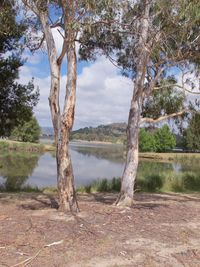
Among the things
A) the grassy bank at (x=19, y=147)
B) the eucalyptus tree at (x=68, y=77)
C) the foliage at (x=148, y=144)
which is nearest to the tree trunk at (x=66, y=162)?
the eucalyptus tree at (x=68, y=77)

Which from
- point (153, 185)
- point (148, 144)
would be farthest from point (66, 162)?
point (148, 144)

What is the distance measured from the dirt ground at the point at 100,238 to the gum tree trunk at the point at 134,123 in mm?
571

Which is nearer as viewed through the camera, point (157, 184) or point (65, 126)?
point (65, 126)

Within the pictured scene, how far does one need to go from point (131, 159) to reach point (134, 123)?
70 cm

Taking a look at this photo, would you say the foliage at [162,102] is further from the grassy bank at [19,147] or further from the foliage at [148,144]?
the foliage at [148,144]

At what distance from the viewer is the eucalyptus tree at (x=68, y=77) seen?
7.27 metres

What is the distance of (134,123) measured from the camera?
28.0ft

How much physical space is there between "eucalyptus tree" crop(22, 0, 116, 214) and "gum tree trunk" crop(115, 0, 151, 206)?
121 centimetres

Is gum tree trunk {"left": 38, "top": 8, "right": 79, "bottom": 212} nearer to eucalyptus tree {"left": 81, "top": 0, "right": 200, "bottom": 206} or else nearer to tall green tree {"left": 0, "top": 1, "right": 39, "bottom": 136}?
eucalyptus tree {"left": 81, "top": 0, "right": 200, "bottom": 206}

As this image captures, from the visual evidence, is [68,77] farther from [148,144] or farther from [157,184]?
[148,144]

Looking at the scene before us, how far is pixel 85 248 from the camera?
17.1ft

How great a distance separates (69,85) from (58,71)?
0.36 m

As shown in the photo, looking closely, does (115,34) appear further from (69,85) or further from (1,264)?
(1,264)

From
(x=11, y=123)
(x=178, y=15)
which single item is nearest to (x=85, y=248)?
(x=178, y=15)
